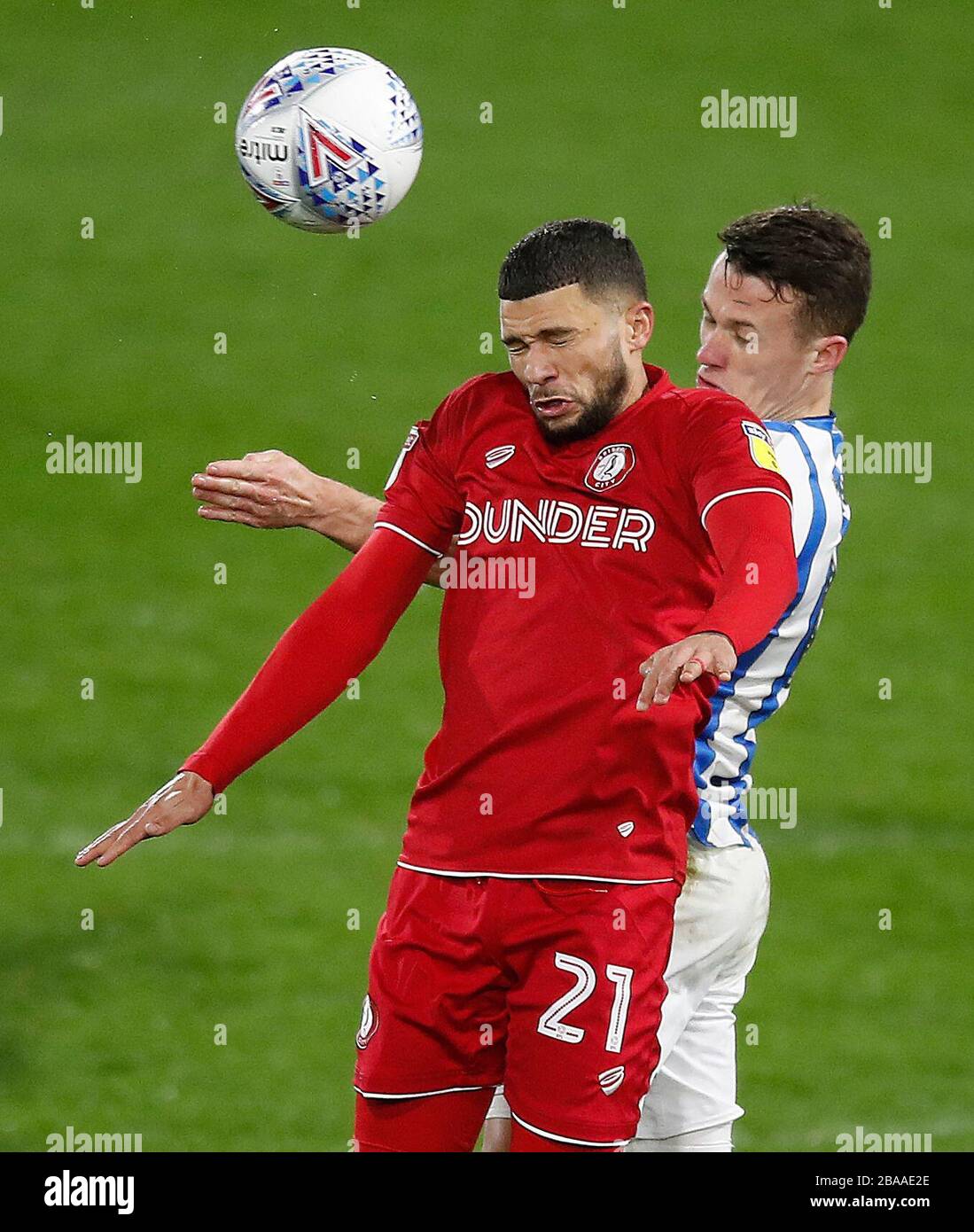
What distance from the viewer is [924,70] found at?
22.2m

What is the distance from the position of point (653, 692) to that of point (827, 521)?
1.18 metres

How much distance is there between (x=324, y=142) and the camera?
191 inches

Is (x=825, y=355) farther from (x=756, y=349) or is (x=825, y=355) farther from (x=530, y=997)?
(x=530, y=997)

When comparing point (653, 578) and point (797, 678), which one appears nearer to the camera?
point (653, 578)

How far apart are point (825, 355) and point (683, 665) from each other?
155 centimetres

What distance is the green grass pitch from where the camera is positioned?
8602mm

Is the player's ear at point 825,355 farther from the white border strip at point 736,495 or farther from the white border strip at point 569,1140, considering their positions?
the white border strip at point 569,1140

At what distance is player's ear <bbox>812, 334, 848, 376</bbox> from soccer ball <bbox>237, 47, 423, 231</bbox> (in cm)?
107

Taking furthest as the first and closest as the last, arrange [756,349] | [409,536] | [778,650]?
[756,349] < [778,650] < [409,536]

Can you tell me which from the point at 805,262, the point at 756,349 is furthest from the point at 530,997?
Result: the point at 805,262

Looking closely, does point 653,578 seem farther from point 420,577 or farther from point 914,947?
point 914,947

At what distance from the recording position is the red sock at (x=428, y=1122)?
4098 mm

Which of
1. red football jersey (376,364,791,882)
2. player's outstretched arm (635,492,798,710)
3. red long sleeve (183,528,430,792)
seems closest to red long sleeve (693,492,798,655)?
player's outstretched arm (635,492,798,710)

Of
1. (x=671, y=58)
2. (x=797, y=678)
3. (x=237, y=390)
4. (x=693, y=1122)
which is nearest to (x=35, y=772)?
(x=797, y=678)
